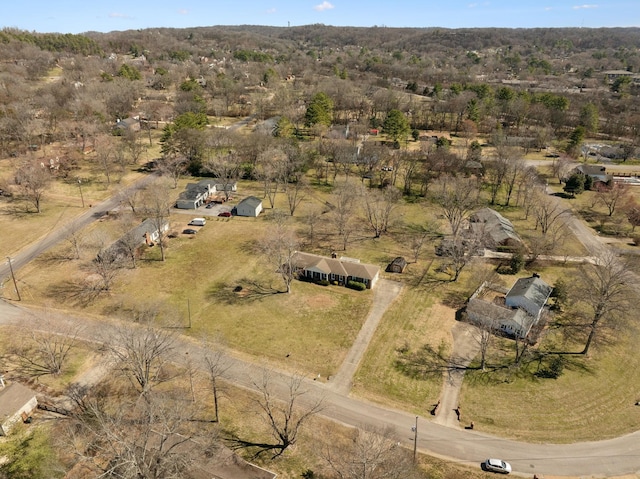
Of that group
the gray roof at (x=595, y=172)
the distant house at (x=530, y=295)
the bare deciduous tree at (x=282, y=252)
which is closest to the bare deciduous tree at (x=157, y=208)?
the bare deciduous tree at (x=282, y=252)

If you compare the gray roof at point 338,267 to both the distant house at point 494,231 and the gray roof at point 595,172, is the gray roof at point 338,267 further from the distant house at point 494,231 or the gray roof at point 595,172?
the gray roof at point 595,172

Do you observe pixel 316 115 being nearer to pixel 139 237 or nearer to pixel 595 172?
pixel 595 172

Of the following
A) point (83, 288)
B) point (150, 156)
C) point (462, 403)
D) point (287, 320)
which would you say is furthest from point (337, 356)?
point (150, 156)

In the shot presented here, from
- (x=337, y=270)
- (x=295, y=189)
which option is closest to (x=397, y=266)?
(x=337, y=270)

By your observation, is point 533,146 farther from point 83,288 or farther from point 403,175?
point 83,288

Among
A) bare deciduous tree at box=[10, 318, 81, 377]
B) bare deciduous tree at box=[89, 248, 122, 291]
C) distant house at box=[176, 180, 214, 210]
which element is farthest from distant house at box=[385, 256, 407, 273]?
bare deciduous tree at box=[10, 318, 81, 377]
